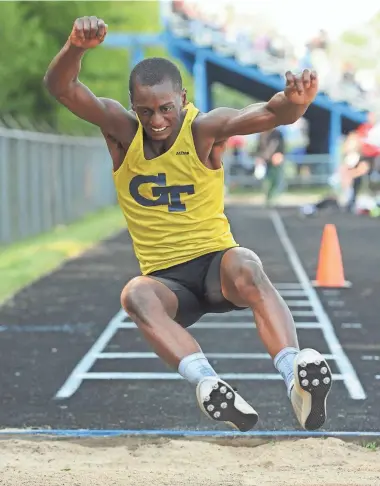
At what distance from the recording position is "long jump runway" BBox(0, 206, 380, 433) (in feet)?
23.1

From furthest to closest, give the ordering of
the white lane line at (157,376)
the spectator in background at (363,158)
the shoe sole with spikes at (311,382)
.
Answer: the spectator in background at (363,158) < the white lane line at (157,376) < the shoe sole with spikes at (311,382)

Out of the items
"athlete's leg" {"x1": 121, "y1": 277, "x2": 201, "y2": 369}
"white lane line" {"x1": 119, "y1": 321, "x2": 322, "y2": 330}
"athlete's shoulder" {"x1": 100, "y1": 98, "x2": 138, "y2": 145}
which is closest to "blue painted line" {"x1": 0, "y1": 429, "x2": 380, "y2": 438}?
"athlete's leg" {"x1": 121, "y1": 277, "x2": 201, "y2": 369}

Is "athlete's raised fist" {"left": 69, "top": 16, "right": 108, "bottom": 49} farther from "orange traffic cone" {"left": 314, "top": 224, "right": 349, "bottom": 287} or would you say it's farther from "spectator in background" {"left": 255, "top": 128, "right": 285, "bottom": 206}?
"spectator in background" {"left": 255, "top": 128, "right": 285, "bottom": 206}

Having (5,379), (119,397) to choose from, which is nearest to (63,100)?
(119,397)

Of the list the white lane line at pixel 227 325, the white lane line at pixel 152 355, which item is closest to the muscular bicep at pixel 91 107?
the white lane line at pixel 152 355

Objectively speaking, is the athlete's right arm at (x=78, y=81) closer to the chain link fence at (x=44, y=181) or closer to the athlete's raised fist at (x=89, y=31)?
the athlete's raised fist at (x=89, y=31)

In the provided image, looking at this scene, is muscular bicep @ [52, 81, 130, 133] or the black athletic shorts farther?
the black athletic shorts

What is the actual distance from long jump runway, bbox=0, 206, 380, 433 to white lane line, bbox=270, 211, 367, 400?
1cm

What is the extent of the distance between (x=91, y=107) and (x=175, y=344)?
130 cm

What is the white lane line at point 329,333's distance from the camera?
7.79 metres

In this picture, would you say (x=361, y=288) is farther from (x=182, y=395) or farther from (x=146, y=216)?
(x=146, y=216)

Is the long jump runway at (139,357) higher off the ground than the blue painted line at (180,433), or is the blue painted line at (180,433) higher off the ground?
the blue painted line at (180,433)

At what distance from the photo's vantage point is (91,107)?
5445 millimetres

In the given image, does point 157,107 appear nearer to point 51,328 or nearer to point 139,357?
point 139,357
